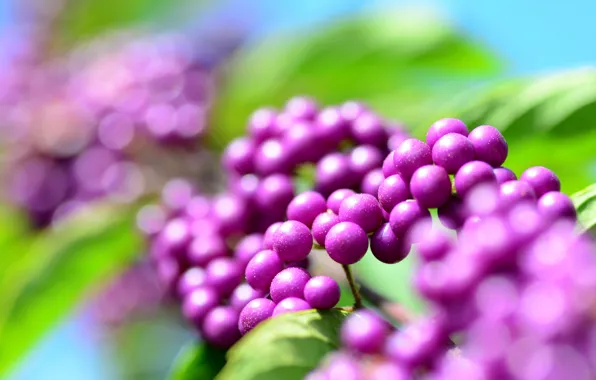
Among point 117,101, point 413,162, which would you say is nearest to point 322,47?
point 117,101

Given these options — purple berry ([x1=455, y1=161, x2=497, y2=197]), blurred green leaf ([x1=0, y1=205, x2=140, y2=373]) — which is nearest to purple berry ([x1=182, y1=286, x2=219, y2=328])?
purple berry ([x1=455, y1=161, x2=497, y2=197])

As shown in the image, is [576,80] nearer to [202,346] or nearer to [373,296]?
[373,296]

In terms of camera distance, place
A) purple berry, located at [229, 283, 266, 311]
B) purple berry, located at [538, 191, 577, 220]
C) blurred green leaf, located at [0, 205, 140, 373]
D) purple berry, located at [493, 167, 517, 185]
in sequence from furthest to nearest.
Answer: blurred green leaf, located at [0, 205, 140, 373] < purple berry, located at [229, 283, 266, 311] < purple berry, located at [493, 167, 517, 185] < purple berry, located at [538, 191, 577, 220]

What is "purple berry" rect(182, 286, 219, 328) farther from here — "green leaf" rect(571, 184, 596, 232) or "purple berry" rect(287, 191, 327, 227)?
"green leaf" rect(571, 184, 596, 232)

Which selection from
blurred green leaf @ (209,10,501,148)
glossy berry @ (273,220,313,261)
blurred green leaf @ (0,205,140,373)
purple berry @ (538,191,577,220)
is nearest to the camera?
purple berry @ (538,191,577,220)

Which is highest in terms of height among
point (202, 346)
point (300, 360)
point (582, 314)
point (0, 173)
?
point (582, 314)

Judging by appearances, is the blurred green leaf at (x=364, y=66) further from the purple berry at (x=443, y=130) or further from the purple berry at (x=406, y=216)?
the purple berry at (x=406, y=216)

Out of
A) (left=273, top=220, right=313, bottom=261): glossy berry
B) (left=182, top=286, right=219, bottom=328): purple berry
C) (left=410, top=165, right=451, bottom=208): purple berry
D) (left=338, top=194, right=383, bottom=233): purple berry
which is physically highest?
(left=410, top=165, right=451, bottom=208): purple berry
